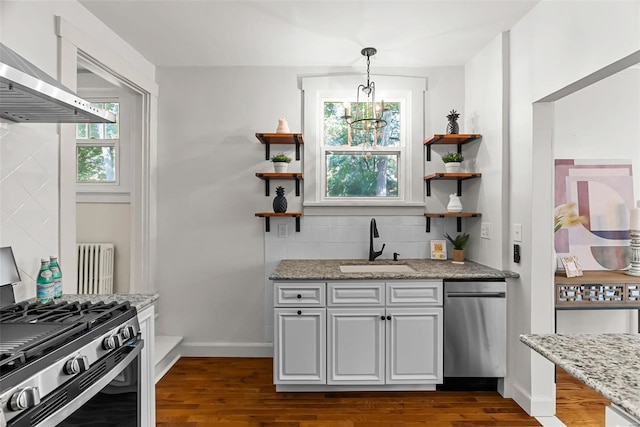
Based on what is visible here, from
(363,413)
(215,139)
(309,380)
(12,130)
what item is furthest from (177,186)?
(363,413)

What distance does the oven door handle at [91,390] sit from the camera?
3.79 ft

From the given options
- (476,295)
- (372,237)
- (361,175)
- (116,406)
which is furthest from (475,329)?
(116,406)

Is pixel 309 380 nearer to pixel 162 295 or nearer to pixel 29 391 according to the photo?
pixel 162 295

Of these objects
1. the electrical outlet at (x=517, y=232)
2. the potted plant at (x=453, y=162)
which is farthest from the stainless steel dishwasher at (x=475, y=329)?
the potted plant at (x=453, y=162)

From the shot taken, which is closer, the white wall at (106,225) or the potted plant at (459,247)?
the potted plant at (459,247)

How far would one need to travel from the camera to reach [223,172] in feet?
10.7

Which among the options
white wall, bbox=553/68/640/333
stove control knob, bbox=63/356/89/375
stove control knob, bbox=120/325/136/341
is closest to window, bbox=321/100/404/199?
white wall, bbox=553/68/640/333

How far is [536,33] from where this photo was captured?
233 cm

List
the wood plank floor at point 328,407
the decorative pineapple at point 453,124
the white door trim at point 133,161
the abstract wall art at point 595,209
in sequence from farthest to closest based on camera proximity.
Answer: the decorative pineapple at point 453,124
the abstract wall art at point 595,209
the wood plank floor at point 328,407
the white door trim at point 133,161

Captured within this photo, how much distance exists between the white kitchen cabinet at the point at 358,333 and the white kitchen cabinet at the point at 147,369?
0.89m

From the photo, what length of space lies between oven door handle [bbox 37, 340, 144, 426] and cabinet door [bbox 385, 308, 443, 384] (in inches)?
63.1

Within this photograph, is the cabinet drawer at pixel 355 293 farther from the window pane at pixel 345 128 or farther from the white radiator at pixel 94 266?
the white radiator at pixel 94 266

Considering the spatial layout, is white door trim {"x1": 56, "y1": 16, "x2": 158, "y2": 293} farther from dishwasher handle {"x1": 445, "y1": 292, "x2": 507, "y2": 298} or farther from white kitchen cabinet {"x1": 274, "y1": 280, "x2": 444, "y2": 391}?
dishwasher handle {"x1": 445, "y1": 292, "x2": 507, "y2": 298}

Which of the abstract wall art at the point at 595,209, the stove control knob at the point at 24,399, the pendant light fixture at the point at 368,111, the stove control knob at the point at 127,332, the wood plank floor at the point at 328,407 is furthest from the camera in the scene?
the abstract wall art at the point at 595,209
